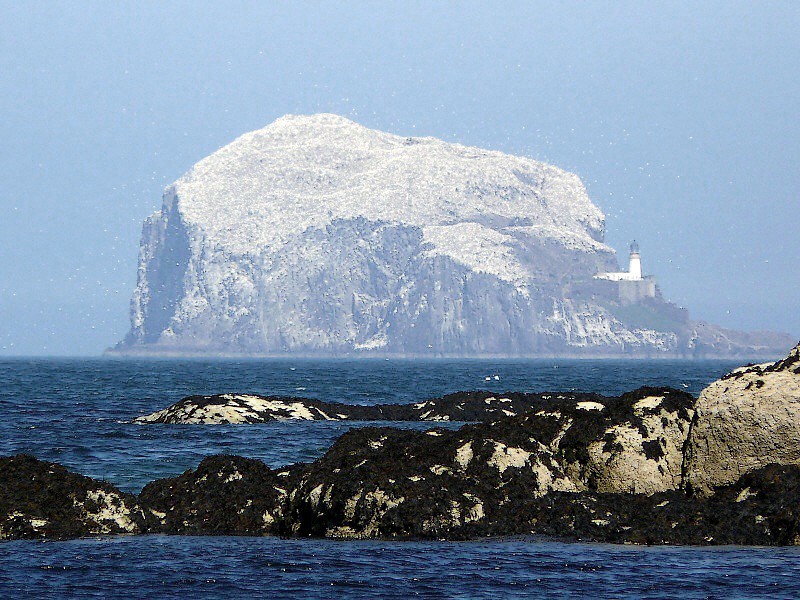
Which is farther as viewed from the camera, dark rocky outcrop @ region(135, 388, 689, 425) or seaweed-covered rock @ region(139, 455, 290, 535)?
dark rocky outcrop @ region(135, 388, 689, 425)

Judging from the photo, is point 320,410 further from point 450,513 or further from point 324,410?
point 450,513

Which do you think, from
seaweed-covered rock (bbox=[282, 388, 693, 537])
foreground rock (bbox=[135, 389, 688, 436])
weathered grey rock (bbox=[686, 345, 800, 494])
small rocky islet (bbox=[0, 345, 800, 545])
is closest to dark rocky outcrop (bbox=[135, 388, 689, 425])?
foreground rock (bbox=[135, 389, 688, 436])

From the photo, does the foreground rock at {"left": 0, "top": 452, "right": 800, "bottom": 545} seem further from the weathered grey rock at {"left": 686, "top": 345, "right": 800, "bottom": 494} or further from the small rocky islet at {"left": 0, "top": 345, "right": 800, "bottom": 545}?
the weathered grey rock at {"left": 686, "top": 345, "right": 800, "bottom": 494}

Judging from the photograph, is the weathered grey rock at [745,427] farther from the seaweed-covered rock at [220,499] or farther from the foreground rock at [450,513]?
the seaweed-covered rock at [220,499]

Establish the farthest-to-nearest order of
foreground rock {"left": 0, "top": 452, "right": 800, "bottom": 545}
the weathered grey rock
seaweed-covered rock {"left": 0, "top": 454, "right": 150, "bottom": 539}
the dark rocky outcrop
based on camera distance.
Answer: the dark rocky outcrop → the weathered grey rock → seaweed-covered rock {"left": 0, "top": 454, "right": 150, "bottom": 539} → foreground rock {"left": 0, "top": 452, "right": 800, "bottom": 545}

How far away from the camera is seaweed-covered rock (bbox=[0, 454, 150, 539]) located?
18.2 meters

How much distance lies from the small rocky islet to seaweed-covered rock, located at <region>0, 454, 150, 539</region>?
0.02m

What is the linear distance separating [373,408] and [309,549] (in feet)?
111

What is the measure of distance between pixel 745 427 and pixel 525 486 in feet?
11.9

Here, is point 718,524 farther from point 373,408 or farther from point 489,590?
point 373,408

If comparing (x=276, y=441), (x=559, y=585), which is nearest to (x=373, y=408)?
(x=276, y=441)

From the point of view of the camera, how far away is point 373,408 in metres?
51.2

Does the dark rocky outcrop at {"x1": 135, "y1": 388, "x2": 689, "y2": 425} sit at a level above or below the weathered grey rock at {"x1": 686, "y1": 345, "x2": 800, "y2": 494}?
below

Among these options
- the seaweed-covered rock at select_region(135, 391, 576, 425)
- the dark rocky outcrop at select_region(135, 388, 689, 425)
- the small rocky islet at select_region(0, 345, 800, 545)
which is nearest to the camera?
the small rocky islet at select_region(0, 345, 800, 545)
